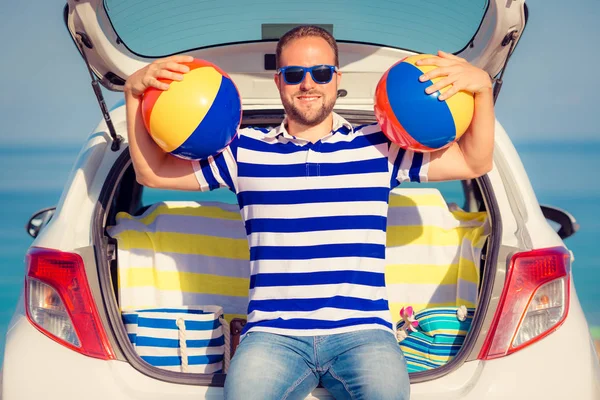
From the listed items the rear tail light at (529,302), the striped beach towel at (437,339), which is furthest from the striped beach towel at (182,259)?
the rear tail light at (529,302)

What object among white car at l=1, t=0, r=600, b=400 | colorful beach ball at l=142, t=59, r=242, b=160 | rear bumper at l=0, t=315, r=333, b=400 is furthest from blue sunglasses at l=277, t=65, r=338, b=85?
rear bumper at l=0, t=315, r=333, b=400

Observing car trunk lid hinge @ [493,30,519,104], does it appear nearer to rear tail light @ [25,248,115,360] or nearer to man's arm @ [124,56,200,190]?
man's arm @ [124,56,200,190]

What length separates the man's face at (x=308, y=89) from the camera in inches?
109

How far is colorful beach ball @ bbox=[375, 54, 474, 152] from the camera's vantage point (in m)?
2.54

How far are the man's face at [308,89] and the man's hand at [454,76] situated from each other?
0.36 m

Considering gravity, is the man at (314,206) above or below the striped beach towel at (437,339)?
above

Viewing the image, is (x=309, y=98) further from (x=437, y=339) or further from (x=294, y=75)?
(x=437, y=339)

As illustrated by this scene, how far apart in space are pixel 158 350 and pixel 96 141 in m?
0.81

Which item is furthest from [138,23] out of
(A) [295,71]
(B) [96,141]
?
(A) [295,71]

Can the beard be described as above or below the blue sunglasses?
below

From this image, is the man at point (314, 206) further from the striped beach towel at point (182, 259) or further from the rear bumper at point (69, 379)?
the striped beach towel at point (182, 259)

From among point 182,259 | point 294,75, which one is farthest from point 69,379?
point 294,75

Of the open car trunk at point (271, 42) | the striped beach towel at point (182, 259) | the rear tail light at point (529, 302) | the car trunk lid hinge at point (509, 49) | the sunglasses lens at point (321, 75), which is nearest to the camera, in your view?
the rear tail light at point (529, 302)

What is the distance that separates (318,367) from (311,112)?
0.85 m
